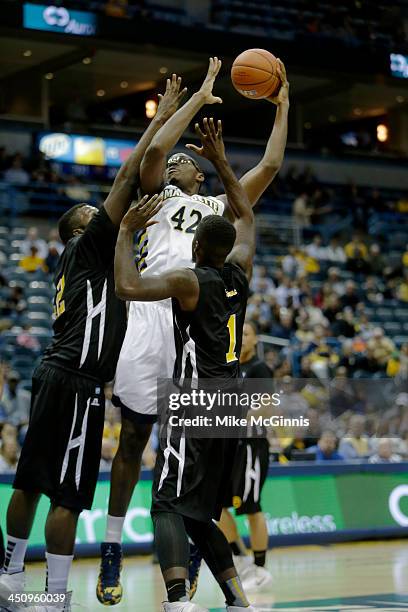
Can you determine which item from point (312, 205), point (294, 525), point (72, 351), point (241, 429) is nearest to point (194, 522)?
point (241, 429)

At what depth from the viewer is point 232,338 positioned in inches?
248

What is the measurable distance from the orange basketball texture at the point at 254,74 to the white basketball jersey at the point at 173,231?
84 cm

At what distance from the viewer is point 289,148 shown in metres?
29.6

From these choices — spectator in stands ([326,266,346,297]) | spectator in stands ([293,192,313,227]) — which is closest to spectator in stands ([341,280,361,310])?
spectator in stands ([326,266,346,297])

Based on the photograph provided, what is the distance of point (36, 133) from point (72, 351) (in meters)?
19.6

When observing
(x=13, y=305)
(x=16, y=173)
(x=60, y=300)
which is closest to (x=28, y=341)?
(x=13, y=305)

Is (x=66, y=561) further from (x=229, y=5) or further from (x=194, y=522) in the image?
(x=229, y=5)

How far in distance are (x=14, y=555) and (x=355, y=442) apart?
28.7ft

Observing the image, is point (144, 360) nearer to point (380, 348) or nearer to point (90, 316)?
point (90, 316)

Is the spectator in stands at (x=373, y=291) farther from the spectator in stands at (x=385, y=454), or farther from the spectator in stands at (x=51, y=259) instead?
the spectator in stands at (x=385, y=454)

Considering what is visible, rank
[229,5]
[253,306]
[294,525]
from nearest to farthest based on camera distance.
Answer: [294,525]
[253,306]
[229,5]

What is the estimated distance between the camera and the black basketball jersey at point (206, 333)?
235 inches

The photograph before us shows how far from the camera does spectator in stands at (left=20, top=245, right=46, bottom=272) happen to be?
19500mm

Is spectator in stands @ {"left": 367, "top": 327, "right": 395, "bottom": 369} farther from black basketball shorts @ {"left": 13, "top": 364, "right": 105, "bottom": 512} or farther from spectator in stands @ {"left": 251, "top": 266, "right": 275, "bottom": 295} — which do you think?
black basketball shorts @ {"left": 13, "top": 364, "right": 105, "bottom": 512}
